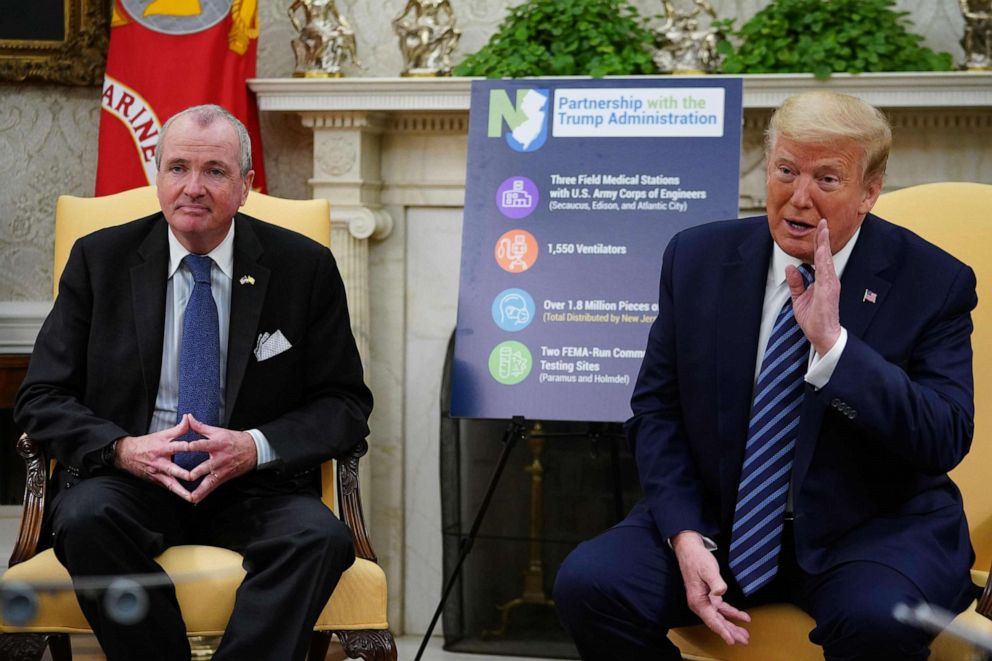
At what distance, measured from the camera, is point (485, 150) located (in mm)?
3602

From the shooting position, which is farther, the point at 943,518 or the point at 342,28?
the point at 342,28

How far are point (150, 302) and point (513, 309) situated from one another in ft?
3.54

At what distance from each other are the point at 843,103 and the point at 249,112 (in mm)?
2365

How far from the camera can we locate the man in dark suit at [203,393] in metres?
2.48

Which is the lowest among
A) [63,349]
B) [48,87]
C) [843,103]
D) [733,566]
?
[733,566]

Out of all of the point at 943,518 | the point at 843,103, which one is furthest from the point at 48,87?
the point at 943,518

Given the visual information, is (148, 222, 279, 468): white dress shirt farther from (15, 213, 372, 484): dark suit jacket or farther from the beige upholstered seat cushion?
the beige upholstered seat cushion

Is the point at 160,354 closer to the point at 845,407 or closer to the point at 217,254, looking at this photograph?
the point at 217,254

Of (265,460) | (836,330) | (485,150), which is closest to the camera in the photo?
(836,330)

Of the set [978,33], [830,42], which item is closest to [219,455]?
[830,42]

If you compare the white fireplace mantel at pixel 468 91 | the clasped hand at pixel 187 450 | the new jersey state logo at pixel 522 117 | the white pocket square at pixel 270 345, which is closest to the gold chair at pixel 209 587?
the clasped hand at pixel 187 450

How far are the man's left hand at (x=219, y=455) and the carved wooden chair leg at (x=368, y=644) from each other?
39cm

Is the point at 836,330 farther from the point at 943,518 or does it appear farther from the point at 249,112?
the point at 249,112

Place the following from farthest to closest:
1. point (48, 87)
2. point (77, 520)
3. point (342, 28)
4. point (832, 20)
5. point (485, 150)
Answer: point (48, 87) → point (342, 28) → point (832, 20) → point (485, 150) → point (77, 520)
